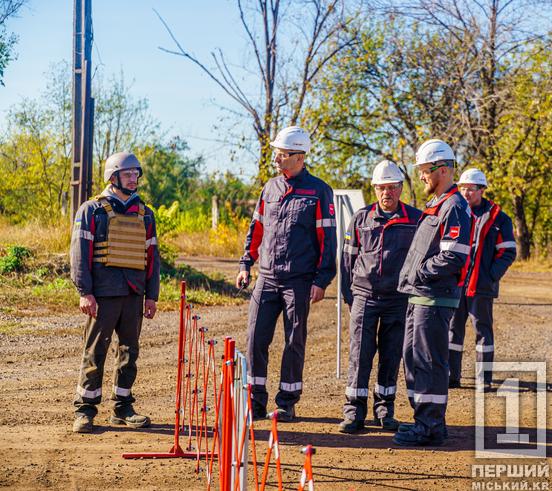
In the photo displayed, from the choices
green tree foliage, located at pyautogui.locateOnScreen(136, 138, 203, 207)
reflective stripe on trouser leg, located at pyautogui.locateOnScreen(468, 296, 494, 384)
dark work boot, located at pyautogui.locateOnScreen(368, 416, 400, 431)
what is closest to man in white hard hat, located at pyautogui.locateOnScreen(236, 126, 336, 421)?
dark work boot, located at pyautogui.locateOnScreen(368, 416, 400, 431)

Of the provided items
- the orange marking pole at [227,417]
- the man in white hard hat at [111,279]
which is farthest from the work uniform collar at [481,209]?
the orange marking pole at [227,417]

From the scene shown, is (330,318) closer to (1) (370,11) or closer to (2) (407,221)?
(2) (407,221)

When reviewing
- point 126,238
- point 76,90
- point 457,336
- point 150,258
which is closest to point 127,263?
point 126,238

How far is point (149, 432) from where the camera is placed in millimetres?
7297

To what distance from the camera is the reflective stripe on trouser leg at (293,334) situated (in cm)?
774

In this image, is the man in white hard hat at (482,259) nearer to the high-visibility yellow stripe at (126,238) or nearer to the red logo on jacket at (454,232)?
the red logo on jacket at (454,232)

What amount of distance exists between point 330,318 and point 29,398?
777cm

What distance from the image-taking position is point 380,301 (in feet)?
24.8

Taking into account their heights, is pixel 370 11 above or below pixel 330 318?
above

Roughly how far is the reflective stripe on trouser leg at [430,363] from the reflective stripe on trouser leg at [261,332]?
4.83ft

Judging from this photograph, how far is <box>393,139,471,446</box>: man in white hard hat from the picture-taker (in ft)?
22.2

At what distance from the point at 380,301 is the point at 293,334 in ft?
2.79

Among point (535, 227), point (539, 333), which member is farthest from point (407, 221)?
point (535, 227)

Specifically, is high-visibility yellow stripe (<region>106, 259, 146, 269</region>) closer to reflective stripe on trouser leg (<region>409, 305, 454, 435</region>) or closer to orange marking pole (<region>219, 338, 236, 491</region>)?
reflective stripe on trouser leg (<region>409, 305, 454, 435</region>)
